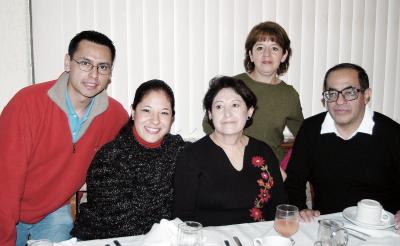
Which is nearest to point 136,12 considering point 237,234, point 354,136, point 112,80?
point 112,80

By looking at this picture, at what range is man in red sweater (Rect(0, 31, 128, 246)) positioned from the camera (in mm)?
2020

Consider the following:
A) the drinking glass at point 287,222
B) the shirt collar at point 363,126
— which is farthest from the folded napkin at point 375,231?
the shirt collar at point 363,126

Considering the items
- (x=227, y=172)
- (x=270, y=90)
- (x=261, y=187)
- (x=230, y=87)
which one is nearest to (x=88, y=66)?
(x=230, y=87)

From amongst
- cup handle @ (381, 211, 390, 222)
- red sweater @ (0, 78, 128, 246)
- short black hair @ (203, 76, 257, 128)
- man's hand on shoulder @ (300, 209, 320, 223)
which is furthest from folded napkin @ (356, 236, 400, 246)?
red sweater @ (0, 78, 128, 246)

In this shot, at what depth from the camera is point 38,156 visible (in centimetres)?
214

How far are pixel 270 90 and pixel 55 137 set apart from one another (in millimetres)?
1537

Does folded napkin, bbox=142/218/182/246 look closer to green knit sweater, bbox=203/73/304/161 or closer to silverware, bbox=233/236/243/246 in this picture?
silverware, bbox=233/236/243/246

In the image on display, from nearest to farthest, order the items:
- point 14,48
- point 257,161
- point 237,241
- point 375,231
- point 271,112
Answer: point 237,241 < point 375,231 < point 257,161 < point 14,48 < point 271,112

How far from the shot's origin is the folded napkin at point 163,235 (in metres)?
1.35

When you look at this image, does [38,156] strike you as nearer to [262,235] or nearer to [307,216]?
[262,235]

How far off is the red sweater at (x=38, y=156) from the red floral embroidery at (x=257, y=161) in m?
0.93

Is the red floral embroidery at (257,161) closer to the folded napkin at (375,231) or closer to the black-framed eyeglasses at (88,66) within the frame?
the folded napkin at (375,231)

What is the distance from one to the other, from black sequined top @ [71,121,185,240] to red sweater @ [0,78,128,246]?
0.29 metres

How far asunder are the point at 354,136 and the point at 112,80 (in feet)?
5.98
